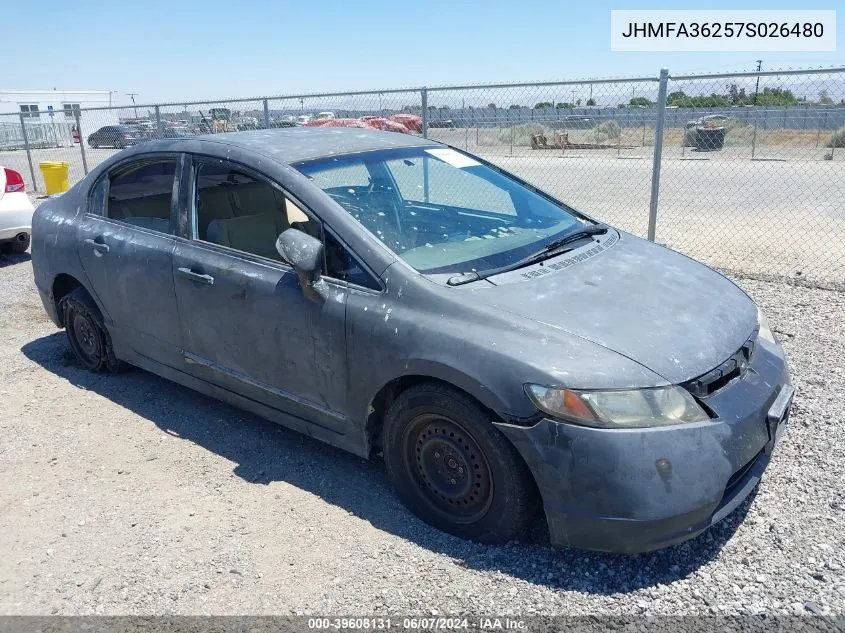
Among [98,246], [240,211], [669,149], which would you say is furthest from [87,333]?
[669,149]

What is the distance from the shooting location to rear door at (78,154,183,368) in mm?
4031

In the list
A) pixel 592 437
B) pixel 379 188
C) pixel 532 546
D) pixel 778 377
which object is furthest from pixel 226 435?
pixel 778 377

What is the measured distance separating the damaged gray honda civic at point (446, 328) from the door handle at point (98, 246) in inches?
0.9

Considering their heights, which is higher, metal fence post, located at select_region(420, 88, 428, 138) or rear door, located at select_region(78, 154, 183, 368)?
metal fence post, located at select_region(420, 88, 428, 138)

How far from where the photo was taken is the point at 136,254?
13.6ft

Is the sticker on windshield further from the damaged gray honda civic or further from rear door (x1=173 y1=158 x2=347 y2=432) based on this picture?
rear door (x1=173 y1=158 x2=347 y2=432)

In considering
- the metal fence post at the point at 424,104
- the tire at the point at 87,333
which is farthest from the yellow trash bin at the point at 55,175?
the tire at the point at 87,333

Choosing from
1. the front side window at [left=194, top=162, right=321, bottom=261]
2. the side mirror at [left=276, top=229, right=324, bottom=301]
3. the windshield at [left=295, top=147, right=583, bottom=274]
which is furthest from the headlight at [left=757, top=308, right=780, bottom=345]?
the front side window at [left=194, top=162, right=321, bottom=261]

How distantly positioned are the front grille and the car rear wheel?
8.45 meters

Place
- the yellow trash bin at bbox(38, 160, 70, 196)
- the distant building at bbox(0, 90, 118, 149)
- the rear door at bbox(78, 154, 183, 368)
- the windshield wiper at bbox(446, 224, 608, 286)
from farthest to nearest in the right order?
the distant building at bbox(0, 90, 118, 149) → the yellow trash bin at bbox(38, 160, 70, 196) → the rear door at bbox(78, 154, 183, 368) → the windshield wiper at bbox(446, 224, 608, 286)

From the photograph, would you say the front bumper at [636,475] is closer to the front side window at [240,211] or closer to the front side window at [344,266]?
the front side window at [344,266]

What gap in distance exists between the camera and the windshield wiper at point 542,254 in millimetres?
3053

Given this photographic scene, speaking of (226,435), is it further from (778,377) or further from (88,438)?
(778,377)

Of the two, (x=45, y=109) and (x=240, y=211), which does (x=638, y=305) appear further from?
(x=45, y=109)
